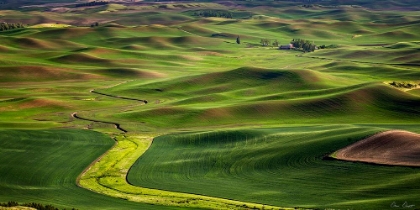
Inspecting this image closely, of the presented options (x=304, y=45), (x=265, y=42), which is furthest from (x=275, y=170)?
(x=265, y=42)

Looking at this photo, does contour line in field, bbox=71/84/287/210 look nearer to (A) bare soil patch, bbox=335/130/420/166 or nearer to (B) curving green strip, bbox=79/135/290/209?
(B) curving green strip, bbox=79/135/290/209

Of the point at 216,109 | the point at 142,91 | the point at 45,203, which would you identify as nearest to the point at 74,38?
the point at 142,91

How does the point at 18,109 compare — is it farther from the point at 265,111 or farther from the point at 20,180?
the point at 20,180

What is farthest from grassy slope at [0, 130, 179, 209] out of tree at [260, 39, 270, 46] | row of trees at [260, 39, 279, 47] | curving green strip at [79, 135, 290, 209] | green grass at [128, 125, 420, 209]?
tree at [260, 39, 270, 46]

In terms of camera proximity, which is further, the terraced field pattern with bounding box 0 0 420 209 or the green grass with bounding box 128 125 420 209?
the terraced field pattern with bounding box 0 0 420 209

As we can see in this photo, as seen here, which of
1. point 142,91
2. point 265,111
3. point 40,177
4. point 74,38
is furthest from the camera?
point 74,38

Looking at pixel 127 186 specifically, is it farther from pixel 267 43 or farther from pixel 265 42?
pixel 265 42
